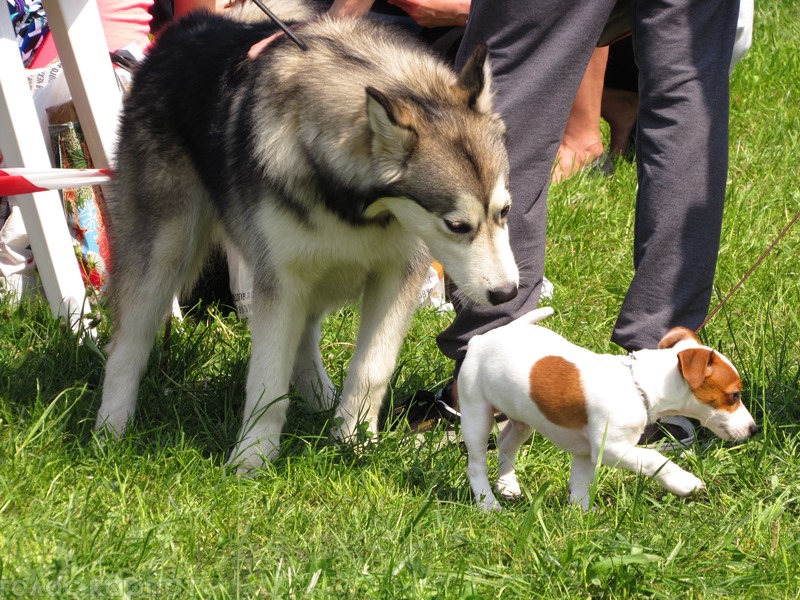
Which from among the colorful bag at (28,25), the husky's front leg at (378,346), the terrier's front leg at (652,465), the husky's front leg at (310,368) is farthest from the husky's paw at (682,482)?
the colorful bag at (28,25)

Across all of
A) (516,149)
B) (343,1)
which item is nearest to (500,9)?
(516,149)

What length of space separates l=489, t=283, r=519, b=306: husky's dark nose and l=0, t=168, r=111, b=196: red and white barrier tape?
157 centimetres

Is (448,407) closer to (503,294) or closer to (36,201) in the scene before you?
(503,294)

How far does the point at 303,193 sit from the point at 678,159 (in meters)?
1.14

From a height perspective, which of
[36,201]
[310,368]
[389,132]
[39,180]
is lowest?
[310,368]

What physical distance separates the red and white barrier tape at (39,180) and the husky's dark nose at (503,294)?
1571 millimetres

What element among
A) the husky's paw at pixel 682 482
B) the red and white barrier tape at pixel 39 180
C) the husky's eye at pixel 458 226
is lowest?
the husky's paw at pixel 682 482

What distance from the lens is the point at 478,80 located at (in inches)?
111

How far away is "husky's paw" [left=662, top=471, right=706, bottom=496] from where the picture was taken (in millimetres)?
2615

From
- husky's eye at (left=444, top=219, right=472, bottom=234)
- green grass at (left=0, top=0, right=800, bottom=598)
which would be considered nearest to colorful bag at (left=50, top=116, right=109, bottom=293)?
green grass at (left=0, top=0, right=800, bottom=598)

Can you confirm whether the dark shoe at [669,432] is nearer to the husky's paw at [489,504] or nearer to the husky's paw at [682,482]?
the husky's paw at [682,482]

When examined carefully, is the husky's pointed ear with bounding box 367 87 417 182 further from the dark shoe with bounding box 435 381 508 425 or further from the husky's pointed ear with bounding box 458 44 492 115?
the dark shoe with bounding box 435 381 508 425

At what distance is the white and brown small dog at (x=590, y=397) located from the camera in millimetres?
2559

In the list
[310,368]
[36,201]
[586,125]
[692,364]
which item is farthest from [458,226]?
[586,125]
